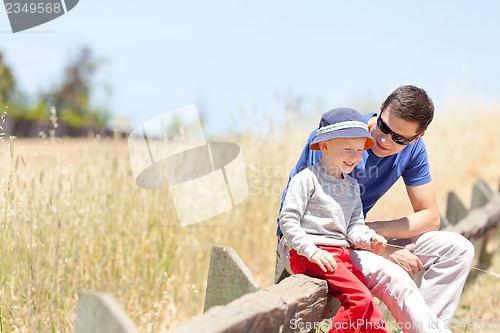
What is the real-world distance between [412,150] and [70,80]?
37965 millimetres

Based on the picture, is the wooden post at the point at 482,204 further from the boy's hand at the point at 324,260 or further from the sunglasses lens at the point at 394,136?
the boy's hand at the point at 324,260

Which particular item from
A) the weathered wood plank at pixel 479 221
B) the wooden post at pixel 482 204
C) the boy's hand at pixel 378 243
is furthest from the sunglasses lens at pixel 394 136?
the wooden post at pixel 482 204

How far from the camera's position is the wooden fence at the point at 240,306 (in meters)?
1.80

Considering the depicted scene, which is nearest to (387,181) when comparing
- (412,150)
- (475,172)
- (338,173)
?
(412,150)

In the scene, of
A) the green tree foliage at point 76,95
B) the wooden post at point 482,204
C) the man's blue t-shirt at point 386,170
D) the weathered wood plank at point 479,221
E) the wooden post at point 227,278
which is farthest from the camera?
the green tree foliage at point 76,95

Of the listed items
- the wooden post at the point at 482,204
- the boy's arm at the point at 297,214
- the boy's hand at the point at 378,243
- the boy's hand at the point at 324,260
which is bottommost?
the wooden post at the point at 482,204

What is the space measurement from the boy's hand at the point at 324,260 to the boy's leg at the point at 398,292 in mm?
224

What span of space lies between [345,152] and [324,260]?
0.48 m

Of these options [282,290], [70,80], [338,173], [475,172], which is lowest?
[70,80]

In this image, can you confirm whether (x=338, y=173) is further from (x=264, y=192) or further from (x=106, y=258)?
(x=264, y=192)

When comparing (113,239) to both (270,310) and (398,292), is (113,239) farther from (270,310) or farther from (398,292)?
(270,310)

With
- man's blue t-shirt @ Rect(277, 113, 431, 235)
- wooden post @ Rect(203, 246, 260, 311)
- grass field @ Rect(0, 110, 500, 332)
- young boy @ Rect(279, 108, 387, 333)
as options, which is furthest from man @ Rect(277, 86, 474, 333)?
grass field @ Rect(0, 110, 500, 332)

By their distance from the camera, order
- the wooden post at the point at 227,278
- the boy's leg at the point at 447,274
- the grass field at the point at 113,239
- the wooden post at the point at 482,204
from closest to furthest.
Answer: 1. the wooden post at the point at 227,278
2. the boy's leg at the point at 447,274
3. the grass field at the point at 113,239
4. the wooden post at the point at 482,204

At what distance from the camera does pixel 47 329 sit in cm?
372
